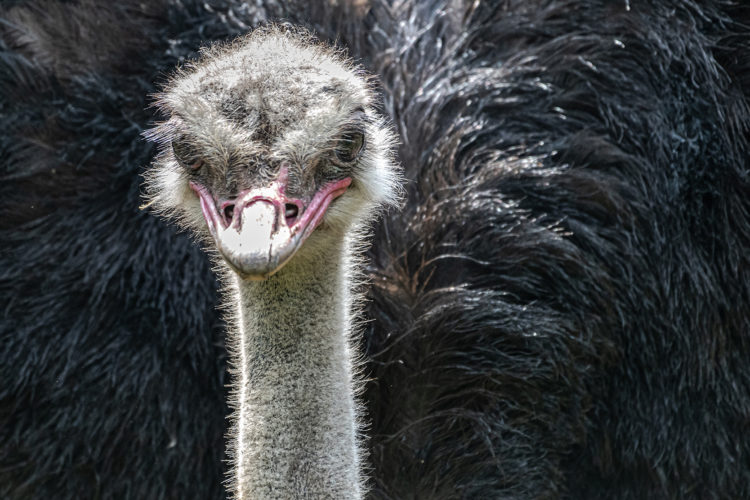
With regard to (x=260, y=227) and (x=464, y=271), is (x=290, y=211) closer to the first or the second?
(x=260, y=227)

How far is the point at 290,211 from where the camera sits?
5.77 feet

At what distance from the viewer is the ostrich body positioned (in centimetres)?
176

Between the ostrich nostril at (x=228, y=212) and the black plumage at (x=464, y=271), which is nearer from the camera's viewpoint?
the ostrich nostril at (x=228, y=212)

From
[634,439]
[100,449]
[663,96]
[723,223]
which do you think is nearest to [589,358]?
[634,439]

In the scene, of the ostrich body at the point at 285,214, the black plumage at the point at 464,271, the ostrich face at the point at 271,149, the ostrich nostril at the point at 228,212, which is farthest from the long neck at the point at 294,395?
the black plumage at the point at 464,271

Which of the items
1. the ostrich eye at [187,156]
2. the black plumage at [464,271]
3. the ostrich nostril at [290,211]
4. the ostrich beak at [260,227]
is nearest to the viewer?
the ostrich beak at [260,227]

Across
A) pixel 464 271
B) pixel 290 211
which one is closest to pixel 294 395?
pixel 290 211

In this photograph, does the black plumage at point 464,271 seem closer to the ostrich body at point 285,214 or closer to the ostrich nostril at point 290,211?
the ostrich body at point 285,214

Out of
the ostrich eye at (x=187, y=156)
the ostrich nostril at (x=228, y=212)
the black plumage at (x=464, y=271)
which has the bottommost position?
the black plumage at (x=464, y=271)

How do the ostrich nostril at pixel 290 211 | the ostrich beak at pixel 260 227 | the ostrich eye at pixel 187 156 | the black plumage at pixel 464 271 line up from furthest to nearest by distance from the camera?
the black plumage at pixel 464 271
the ostrich eye at pixel 187 156
the ostrich nostril at pixel 290 211
the ostrich beak at pixel 260 227

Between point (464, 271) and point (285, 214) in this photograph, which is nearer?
point (285, 214)

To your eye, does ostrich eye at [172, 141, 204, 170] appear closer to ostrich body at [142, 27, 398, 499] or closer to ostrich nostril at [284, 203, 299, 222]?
ostrich body at [142, 27, 398, 499]

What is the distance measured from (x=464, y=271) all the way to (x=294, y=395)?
3.18ft

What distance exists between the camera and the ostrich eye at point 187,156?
186cm
